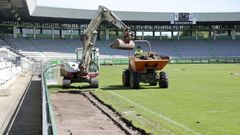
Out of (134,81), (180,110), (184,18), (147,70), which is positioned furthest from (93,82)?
(184,18)

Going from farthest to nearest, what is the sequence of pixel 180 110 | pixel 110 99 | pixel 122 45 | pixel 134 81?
pixel 134 81, pixel 122 45, pixel 110 99, pixel 180 110

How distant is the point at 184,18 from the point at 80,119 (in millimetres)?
86245

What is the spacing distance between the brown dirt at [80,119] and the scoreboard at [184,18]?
79339 millimetres

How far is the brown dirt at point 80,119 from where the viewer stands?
1274cm

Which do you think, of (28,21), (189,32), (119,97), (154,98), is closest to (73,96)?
(119,97)

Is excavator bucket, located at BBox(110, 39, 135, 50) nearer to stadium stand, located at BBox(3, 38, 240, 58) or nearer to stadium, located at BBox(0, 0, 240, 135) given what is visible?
stadium, located at BBox(0, 0, 240, 135)

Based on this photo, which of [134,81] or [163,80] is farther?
[163,80]

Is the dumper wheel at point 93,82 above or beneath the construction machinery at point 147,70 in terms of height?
beneath

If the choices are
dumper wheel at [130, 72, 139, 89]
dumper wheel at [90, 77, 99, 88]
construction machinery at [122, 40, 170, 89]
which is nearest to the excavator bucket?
construction machinery at [122, 40, 170, 89]

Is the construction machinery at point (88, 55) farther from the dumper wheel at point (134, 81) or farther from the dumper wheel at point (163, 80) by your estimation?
the dumper wheel at point (163, 80)

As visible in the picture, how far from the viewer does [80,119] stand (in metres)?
15.0

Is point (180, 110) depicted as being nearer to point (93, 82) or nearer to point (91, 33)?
point (93, 82)

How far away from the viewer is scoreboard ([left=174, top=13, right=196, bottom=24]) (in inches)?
3898

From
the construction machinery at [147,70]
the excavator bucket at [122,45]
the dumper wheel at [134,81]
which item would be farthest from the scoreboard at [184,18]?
the excavator bucket at [122,45]
